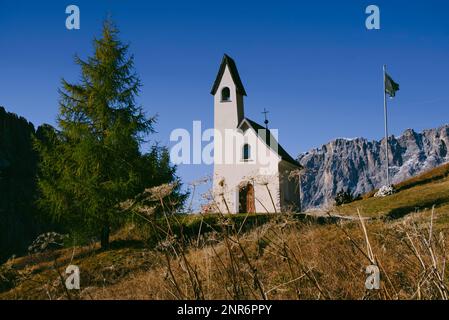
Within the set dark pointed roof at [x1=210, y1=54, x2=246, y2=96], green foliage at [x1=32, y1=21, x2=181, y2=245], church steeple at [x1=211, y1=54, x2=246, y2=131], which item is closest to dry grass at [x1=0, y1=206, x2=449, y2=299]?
green foliage at [x1=32, y1=21, x2=181, y2=245]

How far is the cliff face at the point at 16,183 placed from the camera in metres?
56.7

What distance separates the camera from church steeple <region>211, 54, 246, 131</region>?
28.2 meters

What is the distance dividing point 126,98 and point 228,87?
11683 mm

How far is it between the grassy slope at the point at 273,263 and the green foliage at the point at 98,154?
191 cm

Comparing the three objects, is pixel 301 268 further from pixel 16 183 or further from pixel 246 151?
pixel 16 183

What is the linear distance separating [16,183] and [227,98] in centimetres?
5209

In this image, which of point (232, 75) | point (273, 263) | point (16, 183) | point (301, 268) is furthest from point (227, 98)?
point (16, 183)

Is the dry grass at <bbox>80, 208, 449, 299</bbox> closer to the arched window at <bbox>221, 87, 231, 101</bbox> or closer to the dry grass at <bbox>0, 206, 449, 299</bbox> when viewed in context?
the dry grass at <bbox>0, 206, 449, 299</bbox>

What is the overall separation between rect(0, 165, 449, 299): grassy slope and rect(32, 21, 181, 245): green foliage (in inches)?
75.2

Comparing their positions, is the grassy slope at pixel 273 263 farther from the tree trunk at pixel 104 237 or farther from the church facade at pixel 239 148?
the church facade at pixel 239 148

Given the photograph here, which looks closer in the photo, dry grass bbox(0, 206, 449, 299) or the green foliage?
dry grass bbox(0, 206, 449, 299)

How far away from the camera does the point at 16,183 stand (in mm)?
66438

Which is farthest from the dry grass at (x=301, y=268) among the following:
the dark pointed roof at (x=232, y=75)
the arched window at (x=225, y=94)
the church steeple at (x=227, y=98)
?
the dark pointed roof at (x=232, y=75)

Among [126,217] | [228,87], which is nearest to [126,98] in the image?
[126,217]
